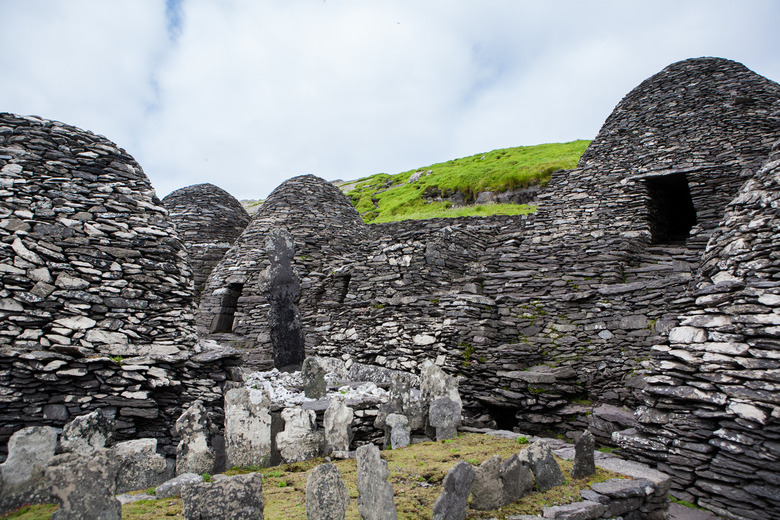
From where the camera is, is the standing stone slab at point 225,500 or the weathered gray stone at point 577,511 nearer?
the standing stone slab at point 225,500

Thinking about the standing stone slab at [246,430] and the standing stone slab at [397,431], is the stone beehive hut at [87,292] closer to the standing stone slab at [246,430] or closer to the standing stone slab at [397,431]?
the standing stone slab at [246,430]

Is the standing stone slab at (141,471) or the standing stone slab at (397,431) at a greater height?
the standing stone slab at (141,471)

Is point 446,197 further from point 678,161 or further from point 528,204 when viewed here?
point 678,161

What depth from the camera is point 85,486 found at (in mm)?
2670

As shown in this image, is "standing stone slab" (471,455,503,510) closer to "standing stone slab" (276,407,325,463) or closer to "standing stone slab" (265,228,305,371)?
"standing stone slab" (276,407,325,463)

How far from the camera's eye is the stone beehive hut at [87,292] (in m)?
5.11

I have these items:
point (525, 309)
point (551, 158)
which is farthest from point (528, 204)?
point (525, 309)

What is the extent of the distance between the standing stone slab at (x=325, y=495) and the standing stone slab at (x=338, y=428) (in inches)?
88.3

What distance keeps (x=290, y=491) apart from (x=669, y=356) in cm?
514

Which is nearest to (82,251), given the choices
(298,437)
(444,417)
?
(298,437)

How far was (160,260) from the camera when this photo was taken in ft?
21.6

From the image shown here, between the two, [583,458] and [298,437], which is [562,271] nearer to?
[583,458]

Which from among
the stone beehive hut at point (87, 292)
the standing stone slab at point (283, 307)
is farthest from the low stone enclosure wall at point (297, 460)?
the standing stone slab at point (283, 307)

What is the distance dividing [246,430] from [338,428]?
1120mm
